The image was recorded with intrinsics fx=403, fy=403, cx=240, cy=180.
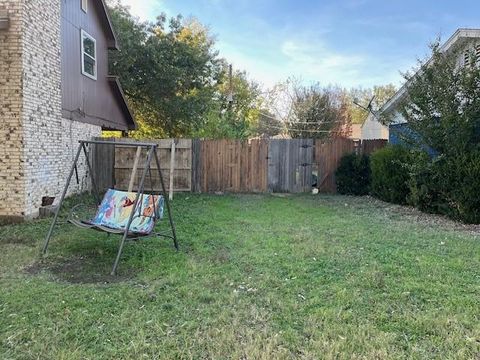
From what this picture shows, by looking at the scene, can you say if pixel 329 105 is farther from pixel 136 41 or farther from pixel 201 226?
pixel 201 226

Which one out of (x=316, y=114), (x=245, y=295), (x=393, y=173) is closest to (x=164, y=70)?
(x=393, y=173)

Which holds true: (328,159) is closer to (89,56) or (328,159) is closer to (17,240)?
(89,56)

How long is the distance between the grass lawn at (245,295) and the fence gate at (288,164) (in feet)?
17.8

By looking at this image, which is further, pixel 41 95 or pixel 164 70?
pixel 164 70

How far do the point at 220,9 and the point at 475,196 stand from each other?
1162 centimetres

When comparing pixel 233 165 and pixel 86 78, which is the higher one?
pixel 86 78

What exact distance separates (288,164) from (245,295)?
27.7 ft

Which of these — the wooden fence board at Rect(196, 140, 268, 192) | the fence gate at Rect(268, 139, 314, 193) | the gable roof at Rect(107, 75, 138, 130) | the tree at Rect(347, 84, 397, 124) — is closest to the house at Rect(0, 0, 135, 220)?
the gable roof at Rect(107, 75, 138, 130)

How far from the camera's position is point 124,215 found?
5.54 meters

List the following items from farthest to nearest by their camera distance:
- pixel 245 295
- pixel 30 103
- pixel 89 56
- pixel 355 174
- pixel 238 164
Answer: pixel 238 164
pixel 355 174
pixel 89 56
pixel 30 103
pixel 245 295

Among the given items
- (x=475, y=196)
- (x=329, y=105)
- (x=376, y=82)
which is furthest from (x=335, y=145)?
(x=376, y=82)

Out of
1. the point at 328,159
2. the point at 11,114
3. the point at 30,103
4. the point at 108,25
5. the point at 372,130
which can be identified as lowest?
the point at 328,159

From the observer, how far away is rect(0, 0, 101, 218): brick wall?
21.8 feet

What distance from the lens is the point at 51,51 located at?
785cm
